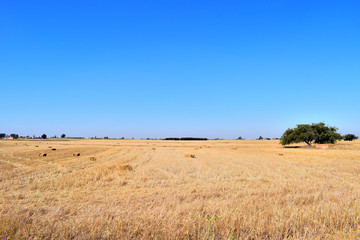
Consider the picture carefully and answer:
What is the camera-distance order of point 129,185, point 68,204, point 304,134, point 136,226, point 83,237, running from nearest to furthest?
point 83,237, point 136,226, point 68,204, point 129,185, point 304,134

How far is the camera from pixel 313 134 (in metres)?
52.7

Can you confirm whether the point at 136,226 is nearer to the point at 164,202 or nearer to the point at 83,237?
the point at 83,237

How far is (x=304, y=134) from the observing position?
172 ft

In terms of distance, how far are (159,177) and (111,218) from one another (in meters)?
7.24

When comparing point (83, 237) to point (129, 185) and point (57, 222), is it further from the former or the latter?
point (129, 185)

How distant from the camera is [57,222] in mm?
5477

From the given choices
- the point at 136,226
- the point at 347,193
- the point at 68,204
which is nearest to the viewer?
the point at 136,226

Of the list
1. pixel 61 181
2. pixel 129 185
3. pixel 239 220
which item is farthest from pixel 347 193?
pixel 61 181

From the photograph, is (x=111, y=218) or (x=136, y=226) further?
(x=111, y=218)

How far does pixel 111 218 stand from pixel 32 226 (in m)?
1.65

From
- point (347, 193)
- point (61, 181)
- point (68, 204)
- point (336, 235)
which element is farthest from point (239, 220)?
point (61, 181)

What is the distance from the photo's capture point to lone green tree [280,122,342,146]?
52.7 metres

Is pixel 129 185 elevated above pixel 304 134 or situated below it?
below

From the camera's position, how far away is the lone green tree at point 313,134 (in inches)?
2075
